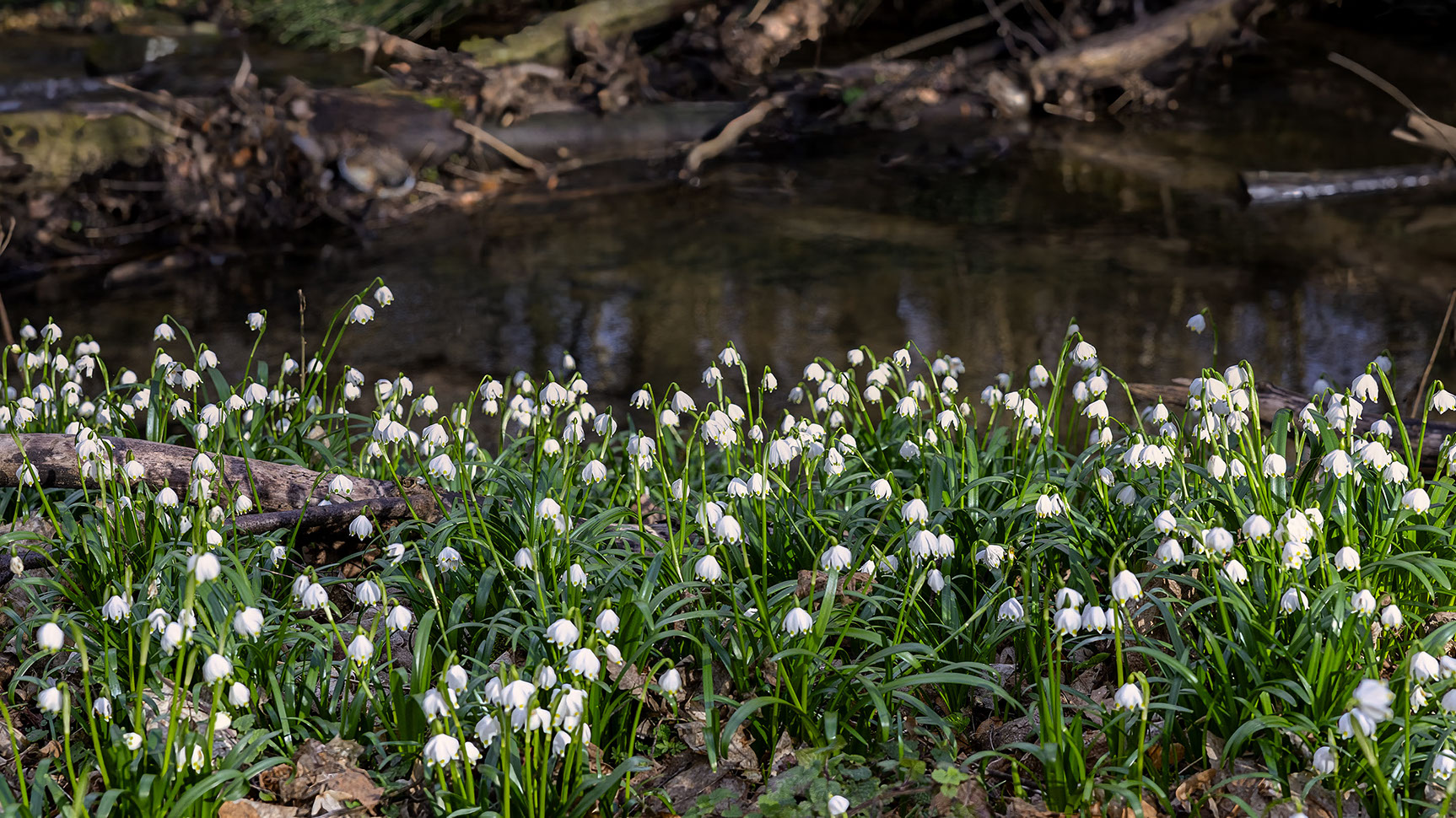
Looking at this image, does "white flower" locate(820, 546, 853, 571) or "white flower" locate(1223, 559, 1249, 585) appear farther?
"white flower" locate(820, 546, 853, 571)

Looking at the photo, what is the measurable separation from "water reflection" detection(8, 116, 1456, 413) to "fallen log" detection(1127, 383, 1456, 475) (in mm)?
1588

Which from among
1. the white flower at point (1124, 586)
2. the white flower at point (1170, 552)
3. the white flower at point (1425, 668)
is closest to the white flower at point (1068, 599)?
the white flower at point (1124, 586)

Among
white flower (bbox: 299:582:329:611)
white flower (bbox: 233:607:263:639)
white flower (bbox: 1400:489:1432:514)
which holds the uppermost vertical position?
white flower (bbox: 233:607:263:639)

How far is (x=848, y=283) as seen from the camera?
26.7ft

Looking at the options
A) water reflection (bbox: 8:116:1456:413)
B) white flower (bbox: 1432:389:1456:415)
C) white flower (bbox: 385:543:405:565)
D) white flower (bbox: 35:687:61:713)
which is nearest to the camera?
white flower (bbox: 35:687:61:713)

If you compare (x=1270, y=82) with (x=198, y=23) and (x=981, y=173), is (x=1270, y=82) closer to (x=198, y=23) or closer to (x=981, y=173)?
(x=981, y=173)

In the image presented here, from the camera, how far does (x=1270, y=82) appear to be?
13.1 meters

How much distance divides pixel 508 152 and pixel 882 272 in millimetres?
4291

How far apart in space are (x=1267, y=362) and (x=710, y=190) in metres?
5.22

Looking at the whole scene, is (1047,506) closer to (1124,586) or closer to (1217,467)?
(1217,467)

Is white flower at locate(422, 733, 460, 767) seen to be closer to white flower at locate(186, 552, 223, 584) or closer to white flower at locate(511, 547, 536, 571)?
white flower at locate(186, 552, 223, 584)

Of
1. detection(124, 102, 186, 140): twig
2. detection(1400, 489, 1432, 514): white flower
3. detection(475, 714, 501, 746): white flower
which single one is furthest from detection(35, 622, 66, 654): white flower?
detection(124, 102, 186, 140): twig

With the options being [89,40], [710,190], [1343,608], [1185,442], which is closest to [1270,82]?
[710,190]

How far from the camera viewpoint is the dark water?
7051 millimetres
